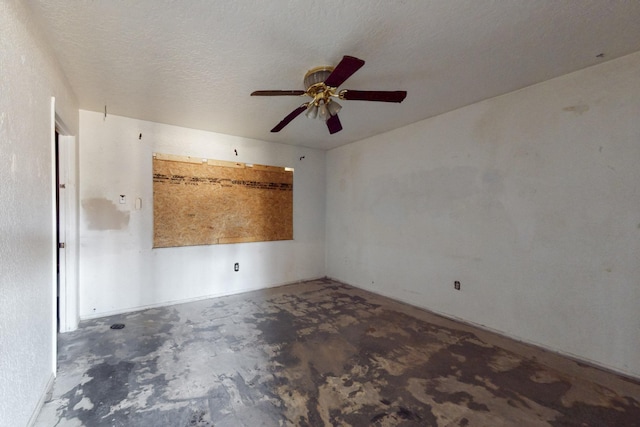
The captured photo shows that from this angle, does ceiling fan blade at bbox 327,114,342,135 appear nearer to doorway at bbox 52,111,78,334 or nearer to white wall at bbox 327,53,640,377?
white wall at bbox 327,53,640,377

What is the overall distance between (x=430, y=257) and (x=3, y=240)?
370 cm


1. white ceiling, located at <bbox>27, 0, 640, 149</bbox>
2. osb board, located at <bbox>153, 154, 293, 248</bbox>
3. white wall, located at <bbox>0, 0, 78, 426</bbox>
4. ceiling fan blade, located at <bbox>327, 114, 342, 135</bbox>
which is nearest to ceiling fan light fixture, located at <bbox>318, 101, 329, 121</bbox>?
ceiling fan blade, located at <bbox>327, 114, 342, 135</bbox>

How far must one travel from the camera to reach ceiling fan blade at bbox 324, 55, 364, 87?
1.54 metres

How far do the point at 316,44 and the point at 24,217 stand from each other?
2132mm

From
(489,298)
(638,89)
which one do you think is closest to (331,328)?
(489,298)

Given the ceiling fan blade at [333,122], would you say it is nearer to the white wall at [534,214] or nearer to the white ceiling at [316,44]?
the white ceiling at [316,44]

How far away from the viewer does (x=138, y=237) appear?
11.1 ft

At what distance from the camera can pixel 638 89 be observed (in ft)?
6.56

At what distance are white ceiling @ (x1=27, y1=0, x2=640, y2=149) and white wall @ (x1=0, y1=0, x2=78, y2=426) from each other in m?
0.34

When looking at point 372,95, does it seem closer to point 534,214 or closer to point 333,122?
point 333,122

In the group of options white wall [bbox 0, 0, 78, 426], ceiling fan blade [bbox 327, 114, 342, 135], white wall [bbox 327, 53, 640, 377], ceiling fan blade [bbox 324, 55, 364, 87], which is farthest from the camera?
ceiling fan blade [bbox 327, 114, 342, 135]

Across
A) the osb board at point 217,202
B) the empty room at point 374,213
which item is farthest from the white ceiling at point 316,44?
the osb board at point 217,202

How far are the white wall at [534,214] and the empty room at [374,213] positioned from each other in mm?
17

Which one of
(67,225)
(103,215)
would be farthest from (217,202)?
(67,225)
